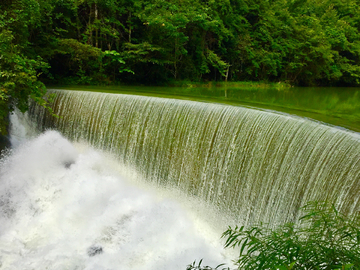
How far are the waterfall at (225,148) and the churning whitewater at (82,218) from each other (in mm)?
588

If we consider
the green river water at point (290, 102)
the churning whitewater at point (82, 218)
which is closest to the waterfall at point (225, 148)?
the churning whitewater at point (82, 218)

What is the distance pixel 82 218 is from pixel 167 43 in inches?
410

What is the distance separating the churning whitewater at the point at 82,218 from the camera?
18.5ft

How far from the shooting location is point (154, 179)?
24.4ft

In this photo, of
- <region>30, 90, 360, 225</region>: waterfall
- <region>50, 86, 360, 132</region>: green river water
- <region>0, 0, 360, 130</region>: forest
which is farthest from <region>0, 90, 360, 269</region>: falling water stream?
<region>0, 0, 360, 130</region>: forest

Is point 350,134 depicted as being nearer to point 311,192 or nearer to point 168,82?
point 311,192

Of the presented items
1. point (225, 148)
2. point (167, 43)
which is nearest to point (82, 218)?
point (225, 148)

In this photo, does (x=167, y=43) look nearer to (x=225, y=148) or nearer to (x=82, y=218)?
(x=225, y=148)

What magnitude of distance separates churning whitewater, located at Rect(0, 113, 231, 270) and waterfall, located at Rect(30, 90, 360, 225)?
588 millimetres

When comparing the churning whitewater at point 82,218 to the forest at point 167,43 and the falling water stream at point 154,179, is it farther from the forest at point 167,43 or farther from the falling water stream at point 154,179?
the forest at point 167,43

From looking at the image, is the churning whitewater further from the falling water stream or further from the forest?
the forest

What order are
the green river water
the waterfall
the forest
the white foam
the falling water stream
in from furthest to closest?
the forest
the green river water
the white foam
the falling water stream
the waterfall

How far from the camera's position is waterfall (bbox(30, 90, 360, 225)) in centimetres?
462

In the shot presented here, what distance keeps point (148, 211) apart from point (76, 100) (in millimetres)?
4116
